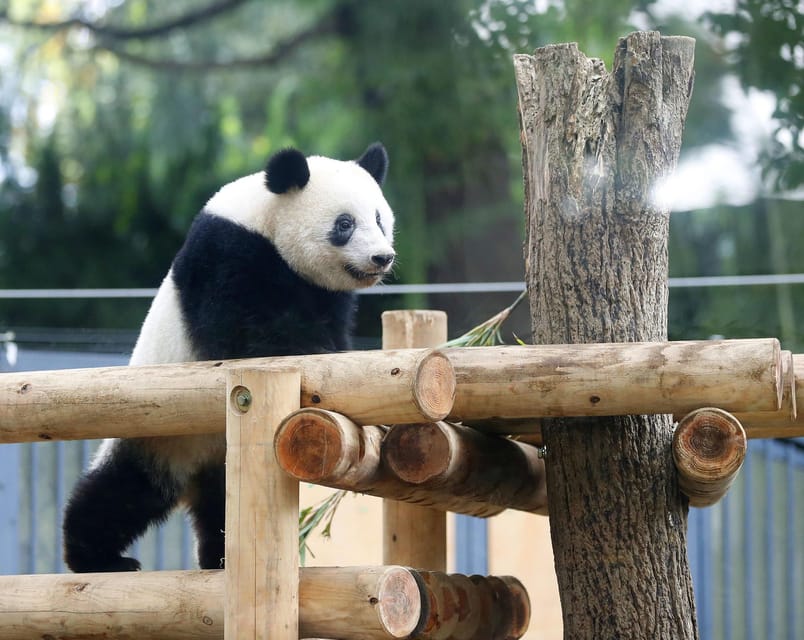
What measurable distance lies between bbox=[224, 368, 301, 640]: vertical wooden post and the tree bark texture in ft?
2.52

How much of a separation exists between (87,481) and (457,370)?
4.27ft

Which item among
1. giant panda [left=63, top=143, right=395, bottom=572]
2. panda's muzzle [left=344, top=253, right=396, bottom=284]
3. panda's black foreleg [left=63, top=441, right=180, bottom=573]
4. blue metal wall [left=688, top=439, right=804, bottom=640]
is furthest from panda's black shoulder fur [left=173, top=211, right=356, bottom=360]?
blue metal wall [left=688, top=439, right=804, bottom=640]

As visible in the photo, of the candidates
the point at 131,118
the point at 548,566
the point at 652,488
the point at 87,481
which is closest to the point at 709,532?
the point at 548,566

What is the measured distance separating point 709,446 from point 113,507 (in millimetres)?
1715

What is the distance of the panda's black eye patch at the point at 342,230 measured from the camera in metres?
3.20

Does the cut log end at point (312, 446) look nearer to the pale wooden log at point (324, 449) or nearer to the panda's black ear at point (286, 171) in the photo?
the pale wooden log at point (324, 449)

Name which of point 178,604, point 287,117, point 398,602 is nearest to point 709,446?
point 398,602

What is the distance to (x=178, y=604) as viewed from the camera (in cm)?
250

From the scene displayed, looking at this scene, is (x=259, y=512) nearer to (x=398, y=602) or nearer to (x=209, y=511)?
(x=398, y=602)

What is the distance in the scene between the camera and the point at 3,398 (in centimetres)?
267

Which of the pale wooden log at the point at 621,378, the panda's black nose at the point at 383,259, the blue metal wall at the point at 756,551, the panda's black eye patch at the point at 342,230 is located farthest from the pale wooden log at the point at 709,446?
the blue metal wall at the point at 756,551

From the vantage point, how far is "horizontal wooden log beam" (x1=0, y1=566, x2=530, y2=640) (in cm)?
234

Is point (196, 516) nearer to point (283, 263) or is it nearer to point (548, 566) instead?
point (283, 263)

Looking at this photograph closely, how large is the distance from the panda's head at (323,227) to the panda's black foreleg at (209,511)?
2.19 feet
